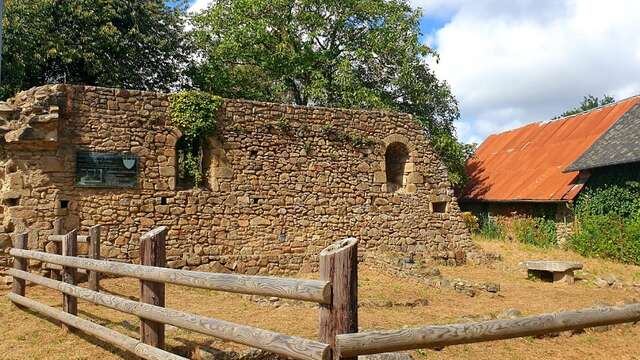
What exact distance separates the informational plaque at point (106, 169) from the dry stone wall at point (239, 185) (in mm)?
128

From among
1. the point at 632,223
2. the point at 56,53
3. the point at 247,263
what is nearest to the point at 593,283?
the point at 632,223

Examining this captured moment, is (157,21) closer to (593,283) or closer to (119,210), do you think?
(119,210)

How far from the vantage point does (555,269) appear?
12.6 m

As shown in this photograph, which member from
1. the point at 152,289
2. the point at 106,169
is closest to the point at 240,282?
the point at 152,289

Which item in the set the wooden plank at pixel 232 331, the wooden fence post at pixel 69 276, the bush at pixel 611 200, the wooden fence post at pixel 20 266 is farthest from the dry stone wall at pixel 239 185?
the wooden plank at pixel 232 331

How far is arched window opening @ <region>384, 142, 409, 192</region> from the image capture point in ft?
50.1

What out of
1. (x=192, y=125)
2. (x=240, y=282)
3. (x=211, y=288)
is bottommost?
(x=211, y=288)

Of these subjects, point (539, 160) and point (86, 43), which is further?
point (539, 160)

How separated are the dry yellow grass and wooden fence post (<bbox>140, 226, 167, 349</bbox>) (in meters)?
0.67

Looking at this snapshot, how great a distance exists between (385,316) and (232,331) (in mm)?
4897

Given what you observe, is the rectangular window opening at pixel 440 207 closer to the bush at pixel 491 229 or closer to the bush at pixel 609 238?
the bush at pixel 491 229

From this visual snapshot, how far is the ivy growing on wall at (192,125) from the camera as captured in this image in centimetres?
1223

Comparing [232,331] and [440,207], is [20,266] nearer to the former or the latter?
[232,331]

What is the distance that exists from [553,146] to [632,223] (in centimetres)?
618
